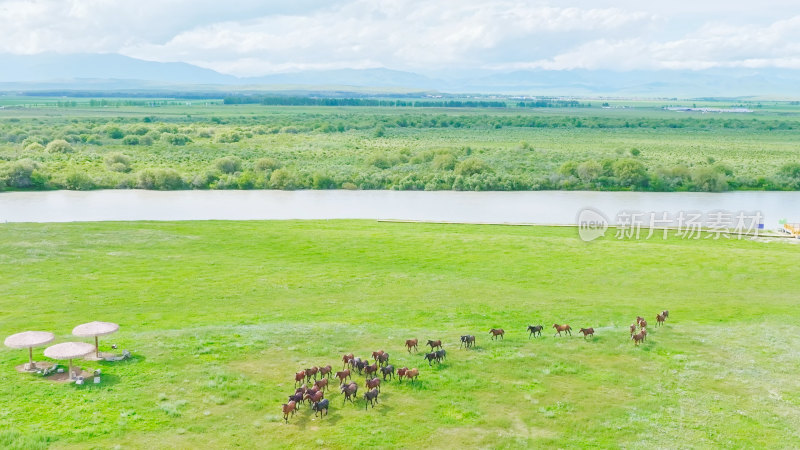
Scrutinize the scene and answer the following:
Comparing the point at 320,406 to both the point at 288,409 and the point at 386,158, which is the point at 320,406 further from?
the point at 386,158

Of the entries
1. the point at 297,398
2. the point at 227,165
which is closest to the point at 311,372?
the point at 297,398

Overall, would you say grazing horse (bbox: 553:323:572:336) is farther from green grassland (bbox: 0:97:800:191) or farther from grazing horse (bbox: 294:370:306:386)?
green grassland (bbox: 0:97:800:191)

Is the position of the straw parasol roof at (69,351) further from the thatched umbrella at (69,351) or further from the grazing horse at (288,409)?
the grazing horse at (288,409)

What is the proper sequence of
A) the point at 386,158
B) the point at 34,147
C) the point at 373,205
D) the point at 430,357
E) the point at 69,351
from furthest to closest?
1. the point at 34,147
2. the point at 386,158
3. the point at 373,205
4. the point at 430,357
5. the point at 69,351

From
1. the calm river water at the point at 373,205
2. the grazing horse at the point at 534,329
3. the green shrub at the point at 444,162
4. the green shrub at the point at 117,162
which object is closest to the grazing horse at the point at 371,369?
the grazing horse at the point at 534,329

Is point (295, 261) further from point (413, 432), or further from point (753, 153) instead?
point (753, 153)
